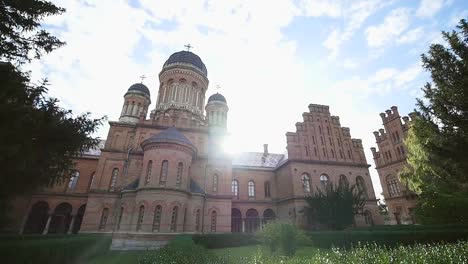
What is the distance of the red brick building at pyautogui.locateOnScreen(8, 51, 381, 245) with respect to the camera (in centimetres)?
2127

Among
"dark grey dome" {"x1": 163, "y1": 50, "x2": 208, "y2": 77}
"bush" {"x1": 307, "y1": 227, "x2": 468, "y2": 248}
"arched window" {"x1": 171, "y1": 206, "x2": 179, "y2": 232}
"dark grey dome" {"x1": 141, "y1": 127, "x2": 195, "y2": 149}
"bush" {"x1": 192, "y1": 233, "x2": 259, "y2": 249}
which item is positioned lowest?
"bush" {"x1": 192, "y1": 233, "x2": 259, "y2": 249}

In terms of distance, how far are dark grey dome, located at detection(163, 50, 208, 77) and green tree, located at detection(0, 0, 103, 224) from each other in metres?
24.8

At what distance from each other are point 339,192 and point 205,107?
22.0 metres

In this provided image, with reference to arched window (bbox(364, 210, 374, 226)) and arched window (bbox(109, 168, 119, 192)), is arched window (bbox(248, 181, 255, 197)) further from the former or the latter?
arched window (bbox(109, 168, 119, 192))

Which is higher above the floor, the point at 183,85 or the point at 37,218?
the point at 183,85

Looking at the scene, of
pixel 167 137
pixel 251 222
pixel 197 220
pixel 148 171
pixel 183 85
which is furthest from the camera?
pixel 183 85

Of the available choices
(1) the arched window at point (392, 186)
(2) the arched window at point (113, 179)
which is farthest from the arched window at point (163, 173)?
(1) the arched window at point (392, 186)

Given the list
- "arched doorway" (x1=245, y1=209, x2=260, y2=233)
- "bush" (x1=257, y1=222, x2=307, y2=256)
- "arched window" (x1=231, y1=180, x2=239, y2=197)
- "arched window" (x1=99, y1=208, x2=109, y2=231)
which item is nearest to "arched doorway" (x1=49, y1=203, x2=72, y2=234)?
"arched window" (x1=99, y1=208, x2=109, y2=231)

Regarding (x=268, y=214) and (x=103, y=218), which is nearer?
(x=103, y=218)

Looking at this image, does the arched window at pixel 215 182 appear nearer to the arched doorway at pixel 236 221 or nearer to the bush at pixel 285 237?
the arched doorway at pixel 236 221

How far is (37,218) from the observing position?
1061 inches

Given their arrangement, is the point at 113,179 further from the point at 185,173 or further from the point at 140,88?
the point at 140,88

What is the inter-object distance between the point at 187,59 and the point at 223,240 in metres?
25.1

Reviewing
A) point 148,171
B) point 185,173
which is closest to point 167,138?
point 148,171
